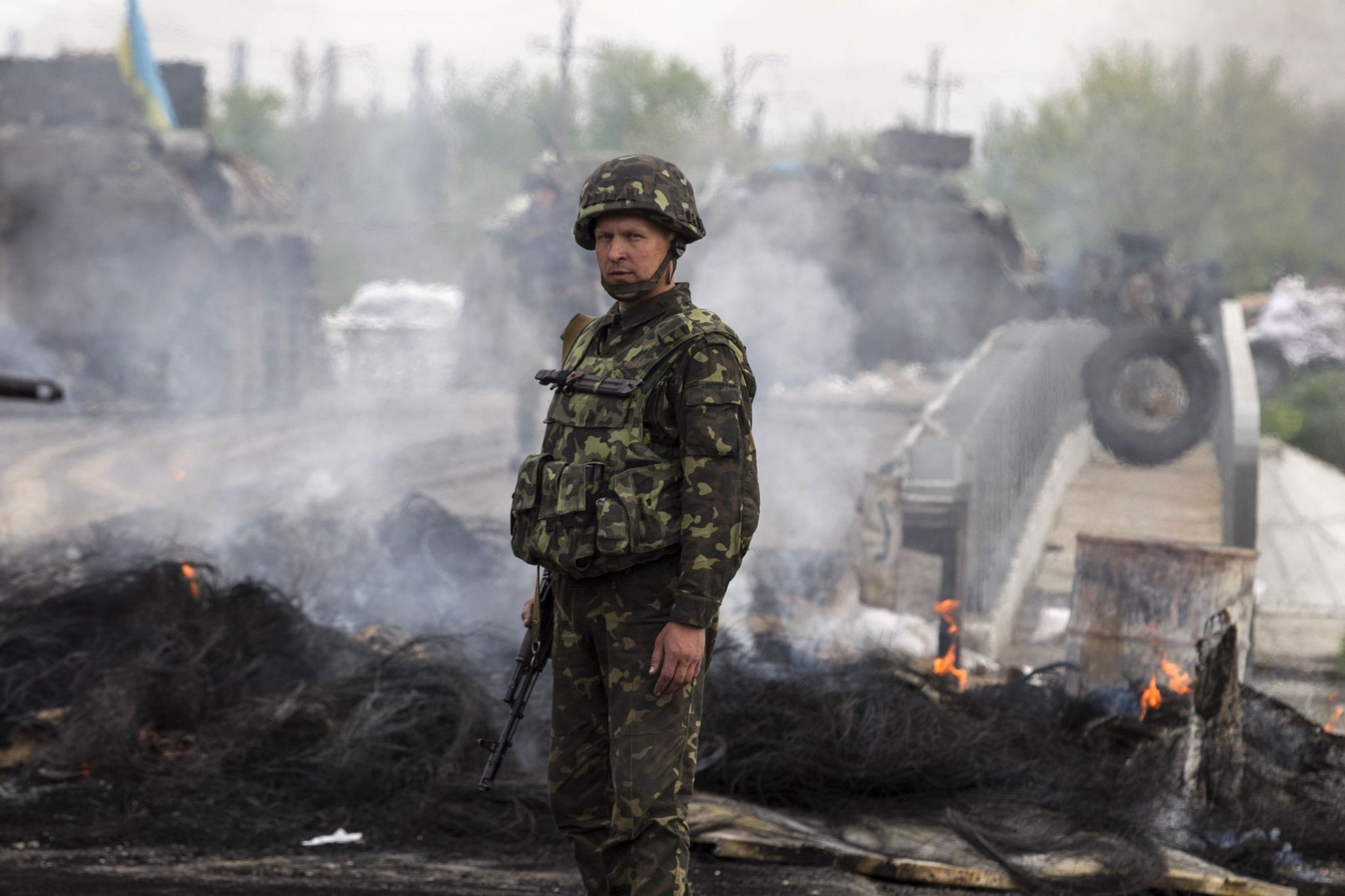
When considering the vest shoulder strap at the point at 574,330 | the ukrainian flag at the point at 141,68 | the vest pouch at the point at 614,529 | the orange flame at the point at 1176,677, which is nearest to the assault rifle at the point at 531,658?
the vest pouch at the point at 614,529

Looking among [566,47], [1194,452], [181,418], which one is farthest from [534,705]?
[566,47]

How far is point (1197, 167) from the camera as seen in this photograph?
39.3 m

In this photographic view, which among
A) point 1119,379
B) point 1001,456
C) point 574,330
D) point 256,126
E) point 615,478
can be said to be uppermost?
point 256,126

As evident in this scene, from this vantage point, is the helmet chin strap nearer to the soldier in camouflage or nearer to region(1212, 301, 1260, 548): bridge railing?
the soldier in camouflage

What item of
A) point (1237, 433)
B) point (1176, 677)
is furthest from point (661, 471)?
point (1237, 433)

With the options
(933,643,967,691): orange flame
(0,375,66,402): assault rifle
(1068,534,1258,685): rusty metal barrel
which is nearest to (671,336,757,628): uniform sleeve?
(0,375,66,402): assault rifle

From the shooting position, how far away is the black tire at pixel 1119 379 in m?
12.4

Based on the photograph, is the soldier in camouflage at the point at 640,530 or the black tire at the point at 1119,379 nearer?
the soldier in camouflage at the point at 640,530

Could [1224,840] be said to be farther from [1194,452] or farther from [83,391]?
[83,391]

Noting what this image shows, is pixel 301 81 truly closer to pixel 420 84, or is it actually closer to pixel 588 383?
pixel 420 84

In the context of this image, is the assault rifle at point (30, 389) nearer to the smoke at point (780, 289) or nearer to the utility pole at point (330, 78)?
the smoke at point (780, 289)

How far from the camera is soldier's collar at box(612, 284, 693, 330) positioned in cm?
288

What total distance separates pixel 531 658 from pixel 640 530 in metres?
0.54

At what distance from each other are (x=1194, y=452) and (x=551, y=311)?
7048 millimetres
